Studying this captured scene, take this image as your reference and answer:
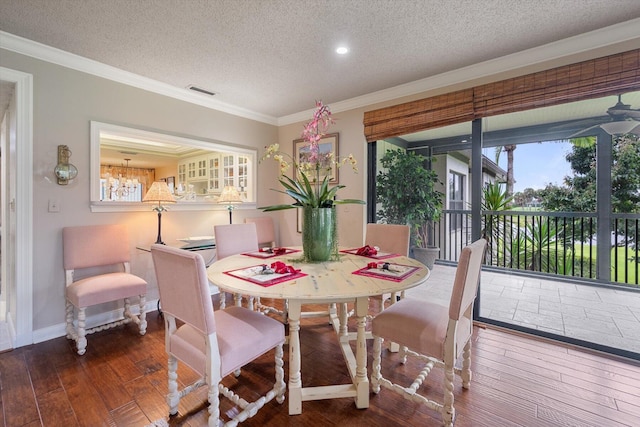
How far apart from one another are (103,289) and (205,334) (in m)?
1.66

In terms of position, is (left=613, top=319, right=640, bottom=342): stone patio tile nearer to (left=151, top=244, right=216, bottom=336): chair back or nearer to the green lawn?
the green lawn

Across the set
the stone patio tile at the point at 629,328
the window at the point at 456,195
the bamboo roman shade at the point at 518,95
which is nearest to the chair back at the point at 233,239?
the bamboo roman shade at the point at 518,95

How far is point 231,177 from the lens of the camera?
468 cm

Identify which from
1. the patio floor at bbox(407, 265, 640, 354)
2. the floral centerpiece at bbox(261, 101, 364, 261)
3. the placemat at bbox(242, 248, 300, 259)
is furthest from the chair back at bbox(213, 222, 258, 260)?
the patio floor at bbox(407, 265, 640, 354)

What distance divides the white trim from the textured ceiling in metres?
0.48

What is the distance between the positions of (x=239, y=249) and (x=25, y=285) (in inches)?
68.1

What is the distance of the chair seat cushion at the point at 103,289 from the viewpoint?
2.29 metres

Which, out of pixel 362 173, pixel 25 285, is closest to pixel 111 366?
pixel 25 285

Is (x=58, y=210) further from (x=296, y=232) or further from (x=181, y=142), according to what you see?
(x=296, y=232)

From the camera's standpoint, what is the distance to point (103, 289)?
2.36 meters

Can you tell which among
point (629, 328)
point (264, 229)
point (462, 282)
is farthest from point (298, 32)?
point (629, 328)

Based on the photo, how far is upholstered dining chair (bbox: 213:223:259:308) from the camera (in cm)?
265

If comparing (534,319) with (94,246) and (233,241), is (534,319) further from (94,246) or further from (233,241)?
Result: (94,246)

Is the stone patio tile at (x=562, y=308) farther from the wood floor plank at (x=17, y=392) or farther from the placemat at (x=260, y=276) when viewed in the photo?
the wood floor plank at (x=17, y=392)
